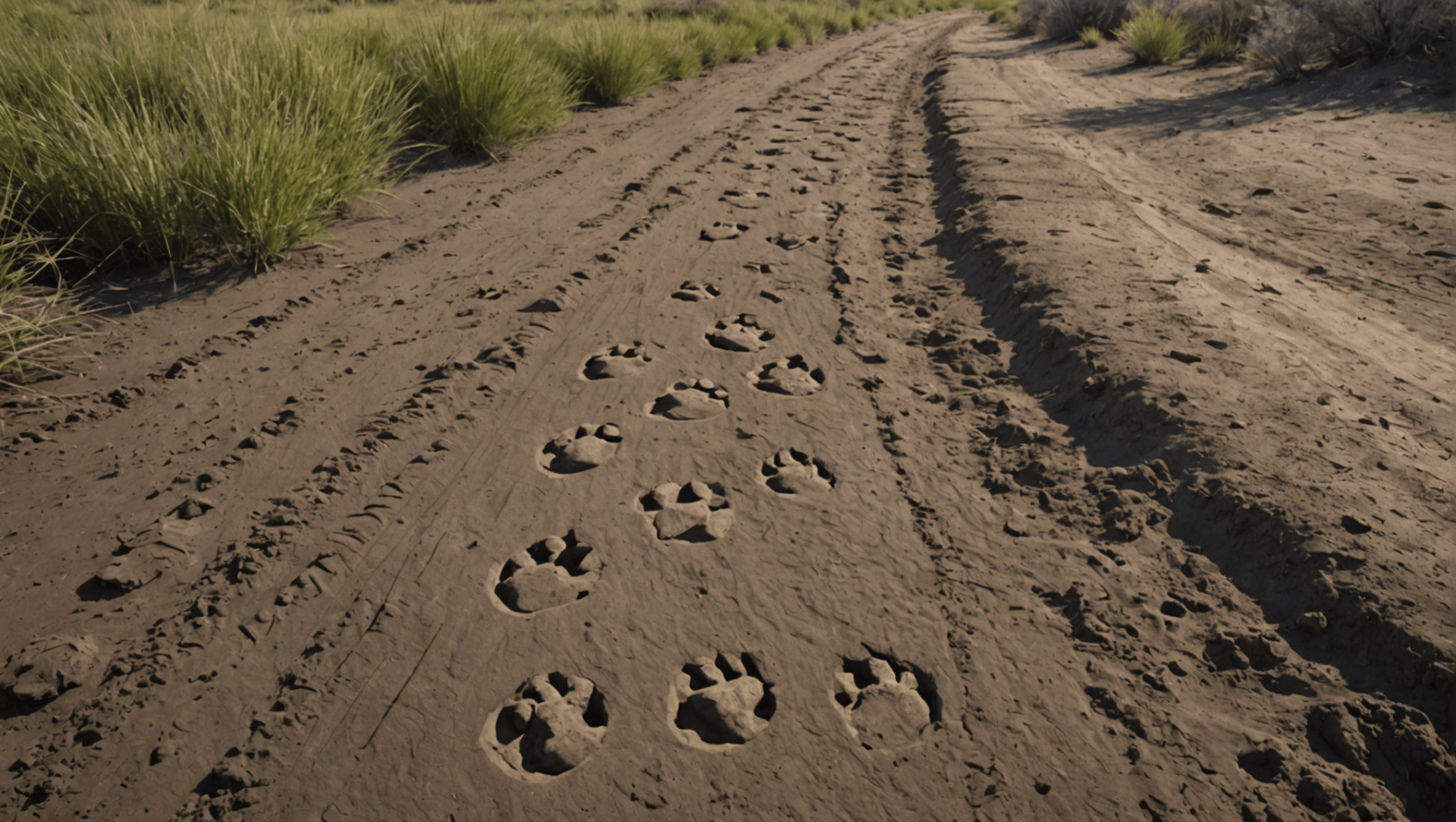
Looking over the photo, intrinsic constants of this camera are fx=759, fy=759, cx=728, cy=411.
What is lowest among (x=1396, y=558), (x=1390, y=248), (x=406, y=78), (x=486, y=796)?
(x=486, y=796)

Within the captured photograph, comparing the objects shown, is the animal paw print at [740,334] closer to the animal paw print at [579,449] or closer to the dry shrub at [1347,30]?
the animal paw print at [579,449]

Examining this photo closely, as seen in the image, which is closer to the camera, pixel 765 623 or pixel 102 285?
pixel 765 623

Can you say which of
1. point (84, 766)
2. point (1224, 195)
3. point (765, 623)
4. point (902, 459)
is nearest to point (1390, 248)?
point (1224, 195)

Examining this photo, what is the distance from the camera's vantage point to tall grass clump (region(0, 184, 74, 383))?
2420 millimetres

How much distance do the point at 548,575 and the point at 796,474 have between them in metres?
0.74

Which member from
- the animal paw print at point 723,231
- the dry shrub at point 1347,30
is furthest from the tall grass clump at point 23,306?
the dry shrub at point 1347,30

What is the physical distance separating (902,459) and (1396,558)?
1.14 metres

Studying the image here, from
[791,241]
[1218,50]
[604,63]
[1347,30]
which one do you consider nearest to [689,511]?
[791,241]

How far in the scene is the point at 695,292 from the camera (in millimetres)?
3201

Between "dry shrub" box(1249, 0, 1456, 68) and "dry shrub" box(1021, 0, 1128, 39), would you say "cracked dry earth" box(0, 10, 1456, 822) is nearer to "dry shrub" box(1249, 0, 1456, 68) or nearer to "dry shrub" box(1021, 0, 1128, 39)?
"dry shrub" box(1249, 0, 1456, 68)

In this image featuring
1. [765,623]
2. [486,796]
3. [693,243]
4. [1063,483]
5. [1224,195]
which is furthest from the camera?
[1224,195]

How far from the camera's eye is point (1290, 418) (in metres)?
2.22

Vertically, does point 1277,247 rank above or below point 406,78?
below

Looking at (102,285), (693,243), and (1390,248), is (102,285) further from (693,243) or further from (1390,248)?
(1390,248)
